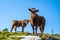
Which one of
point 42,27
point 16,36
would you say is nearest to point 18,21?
point 42,27

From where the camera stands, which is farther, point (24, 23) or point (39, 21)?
point (24, 23)

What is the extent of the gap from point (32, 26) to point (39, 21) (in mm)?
820

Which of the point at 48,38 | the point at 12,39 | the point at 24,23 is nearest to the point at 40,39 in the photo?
the point at 48,38

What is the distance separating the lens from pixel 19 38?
18.0 meters

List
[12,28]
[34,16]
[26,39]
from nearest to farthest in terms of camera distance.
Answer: [26,39], [34,16], [12,28]

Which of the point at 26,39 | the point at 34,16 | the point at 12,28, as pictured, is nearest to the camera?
the point at 26,39

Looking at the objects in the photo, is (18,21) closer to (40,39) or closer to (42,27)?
(42,27)

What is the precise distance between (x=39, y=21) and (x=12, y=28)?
394 centimetres

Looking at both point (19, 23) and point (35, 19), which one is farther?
point (19, 23)

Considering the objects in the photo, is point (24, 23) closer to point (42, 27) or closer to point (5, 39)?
point (42, 27)

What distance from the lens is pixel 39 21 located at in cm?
2014

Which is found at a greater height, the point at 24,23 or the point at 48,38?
the point at 24,23

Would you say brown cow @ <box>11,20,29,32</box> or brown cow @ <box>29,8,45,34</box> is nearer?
brown cow @ <box>29,8,45,34</box>

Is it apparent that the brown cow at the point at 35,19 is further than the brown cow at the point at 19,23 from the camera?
No
